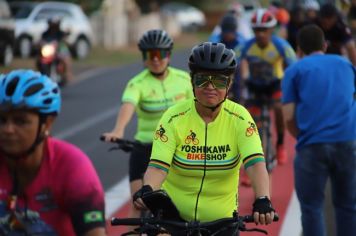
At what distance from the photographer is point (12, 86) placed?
4492mm

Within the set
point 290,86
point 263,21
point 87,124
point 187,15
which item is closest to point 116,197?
point 263,21

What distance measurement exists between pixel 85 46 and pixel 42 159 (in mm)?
33004

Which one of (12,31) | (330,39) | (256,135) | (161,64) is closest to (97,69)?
(12,31)

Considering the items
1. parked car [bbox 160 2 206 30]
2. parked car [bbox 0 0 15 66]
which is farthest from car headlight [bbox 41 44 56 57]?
parked car [bbox 160 2 206 30]

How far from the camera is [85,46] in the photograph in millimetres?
37281

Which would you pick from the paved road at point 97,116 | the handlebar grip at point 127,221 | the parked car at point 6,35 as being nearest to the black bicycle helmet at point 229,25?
the paved road at point 97,116

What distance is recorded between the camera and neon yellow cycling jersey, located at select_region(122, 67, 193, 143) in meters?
8.98

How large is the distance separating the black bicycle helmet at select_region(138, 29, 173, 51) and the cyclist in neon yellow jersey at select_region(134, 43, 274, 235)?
2.72 meters

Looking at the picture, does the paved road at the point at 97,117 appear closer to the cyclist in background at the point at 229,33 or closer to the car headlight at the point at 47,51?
the car headlight at the point at 47,51

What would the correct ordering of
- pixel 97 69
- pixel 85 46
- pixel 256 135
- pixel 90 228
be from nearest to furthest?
pixel 90 228 → pixel 256 135 → pixel 97 69 → pixel 85 46

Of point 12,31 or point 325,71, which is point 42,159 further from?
point 12,31

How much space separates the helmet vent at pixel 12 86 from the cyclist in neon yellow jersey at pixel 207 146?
166 cm

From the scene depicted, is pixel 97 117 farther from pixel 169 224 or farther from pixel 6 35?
pixel 169 224

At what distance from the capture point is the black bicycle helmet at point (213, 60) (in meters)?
6.00
